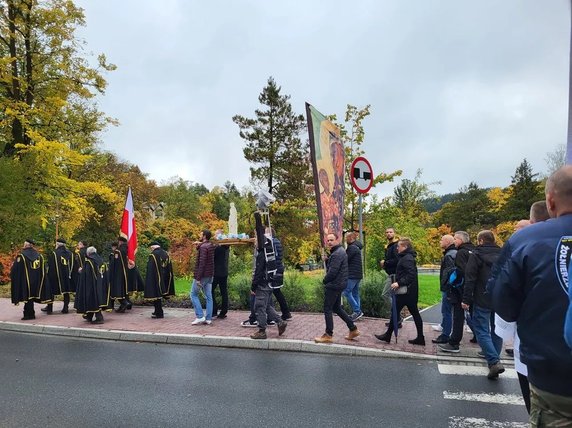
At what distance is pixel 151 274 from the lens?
1055cm

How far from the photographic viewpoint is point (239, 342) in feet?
25.8

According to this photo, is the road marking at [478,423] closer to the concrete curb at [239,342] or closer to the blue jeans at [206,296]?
the concrete curb at [239,342]

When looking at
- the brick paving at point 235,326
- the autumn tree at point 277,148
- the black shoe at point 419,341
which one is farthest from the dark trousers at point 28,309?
the autumn tree at point 277,148

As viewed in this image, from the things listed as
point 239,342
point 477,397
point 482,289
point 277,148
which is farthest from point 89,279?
point 277,148

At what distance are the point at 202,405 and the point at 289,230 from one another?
33.3 metres

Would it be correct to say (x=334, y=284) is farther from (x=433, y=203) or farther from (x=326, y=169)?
(x=433, y=203)

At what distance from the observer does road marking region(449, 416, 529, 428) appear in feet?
14.6

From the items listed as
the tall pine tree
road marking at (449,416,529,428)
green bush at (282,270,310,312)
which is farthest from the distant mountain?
road marking at (449,416,529,428)

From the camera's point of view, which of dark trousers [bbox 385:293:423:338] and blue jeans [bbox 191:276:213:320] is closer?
dark trousers [bbox 385:293:423:338]

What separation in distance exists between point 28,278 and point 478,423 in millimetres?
A: 9903

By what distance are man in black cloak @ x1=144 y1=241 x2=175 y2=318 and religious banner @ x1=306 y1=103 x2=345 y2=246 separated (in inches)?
158

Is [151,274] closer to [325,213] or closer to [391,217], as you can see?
[325,213]

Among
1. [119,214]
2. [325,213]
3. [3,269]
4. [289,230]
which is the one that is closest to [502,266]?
[325,213]

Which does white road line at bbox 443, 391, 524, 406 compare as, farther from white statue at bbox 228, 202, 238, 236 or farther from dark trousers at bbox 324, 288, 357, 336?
white statue at bbox 228, 202, 238, 236
